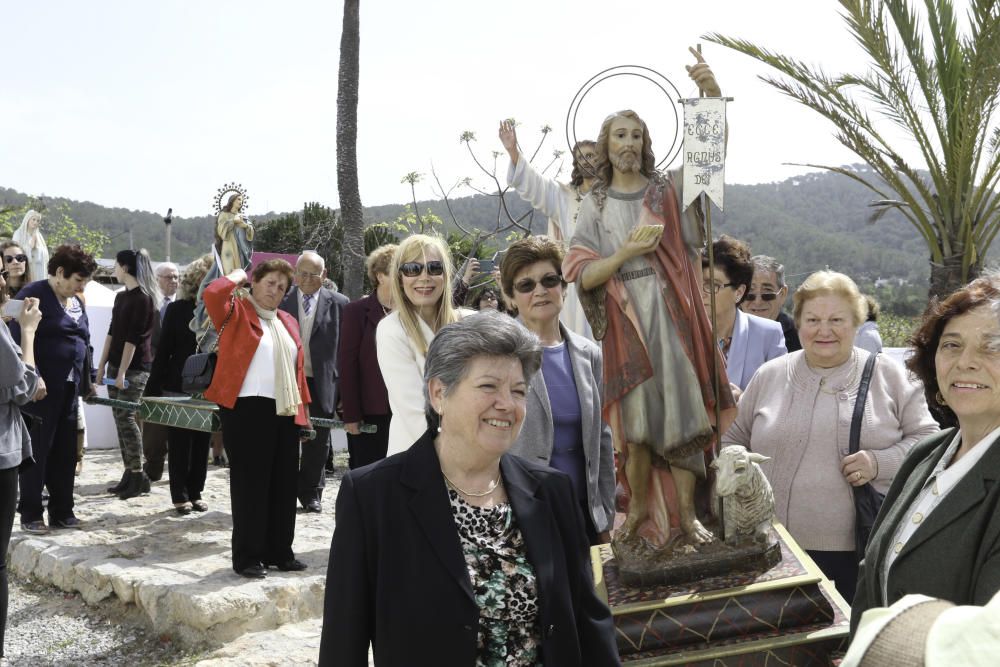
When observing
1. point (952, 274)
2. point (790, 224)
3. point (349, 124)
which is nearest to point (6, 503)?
point (952, 274)

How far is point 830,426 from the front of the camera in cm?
415

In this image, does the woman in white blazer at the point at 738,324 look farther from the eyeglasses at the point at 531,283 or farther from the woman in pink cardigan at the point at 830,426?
the eyeglasses at the point at 531,283

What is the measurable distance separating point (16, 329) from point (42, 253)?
5.07 metres

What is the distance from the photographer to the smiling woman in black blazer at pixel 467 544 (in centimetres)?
246

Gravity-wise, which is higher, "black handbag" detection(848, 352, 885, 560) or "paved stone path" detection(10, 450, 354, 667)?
"black handbag" detection(848, 352, 885, 560)

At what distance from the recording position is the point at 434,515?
2.53m

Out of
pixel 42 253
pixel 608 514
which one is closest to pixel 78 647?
pixel 608 514

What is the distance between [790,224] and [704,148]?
5907 centimetres

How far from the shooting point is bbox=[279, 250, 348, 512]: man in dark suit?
8328 millimetres

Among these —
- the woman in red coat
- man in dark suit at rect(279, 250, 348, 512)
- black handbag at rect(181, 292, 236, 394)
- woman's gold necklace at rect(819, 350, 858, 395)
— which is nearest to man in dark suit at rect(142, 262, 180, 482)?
man in dark suit at rect(279, 250, 348, 512)

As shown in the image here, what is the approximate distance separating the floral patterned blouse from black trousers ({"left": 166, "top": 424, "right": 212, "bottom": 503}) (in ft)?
19.4

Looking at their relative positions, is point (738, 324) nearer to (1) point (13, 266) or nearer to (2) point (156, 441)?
(2) point (156, 441)

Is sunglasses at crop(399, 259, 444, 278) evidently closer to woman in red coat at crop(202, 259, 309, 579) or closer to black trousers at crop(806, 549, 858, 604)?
black trousers at crop(806, 549, 858, 604)

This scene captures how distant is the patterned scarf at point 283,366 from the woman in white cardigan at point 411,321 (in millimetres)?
2067
